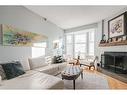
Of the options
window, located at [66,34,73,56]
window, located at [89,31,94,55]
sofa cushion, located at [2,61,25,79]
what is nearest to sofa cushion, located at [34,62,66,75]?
sofa cushion, located at [2,61,25,79]

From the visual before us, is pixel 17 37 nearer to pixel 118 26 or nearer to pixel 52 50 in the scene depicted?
pixel 52 50

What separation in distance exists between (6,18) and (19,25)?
0.52 m

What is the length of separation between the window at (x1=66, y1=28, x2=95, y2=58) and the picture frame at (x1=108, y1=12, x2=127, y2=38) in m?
1.45

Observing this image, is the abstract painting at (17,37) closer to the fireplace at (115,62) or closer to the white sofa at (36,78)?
the white sofa at (36,78)

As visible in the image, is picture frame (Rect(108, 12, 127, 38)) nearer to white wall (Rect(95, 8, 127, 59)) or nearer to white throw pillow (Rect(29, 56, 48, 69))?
white wall (Rect(95, 8, 127, 59))

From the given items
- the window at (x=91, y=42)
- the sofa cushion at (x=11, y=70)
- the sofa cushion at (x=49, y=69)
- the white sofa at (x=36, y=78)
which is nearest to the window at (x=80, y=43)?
the window at (x=91, y=42)

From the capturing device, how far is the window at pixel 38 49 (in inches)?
171

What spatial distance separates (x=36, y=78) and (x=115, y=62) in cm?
334

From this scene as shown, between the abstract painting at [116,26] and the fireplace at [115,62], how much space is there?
0.82m

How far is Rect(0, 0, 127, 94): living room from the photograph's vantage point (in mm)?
2665

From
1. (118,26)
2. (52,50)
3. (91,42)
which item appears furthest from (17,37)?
(91,42)

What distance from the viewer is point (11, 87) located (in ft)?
6.55

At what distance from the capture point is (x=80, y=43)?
7.33 m
